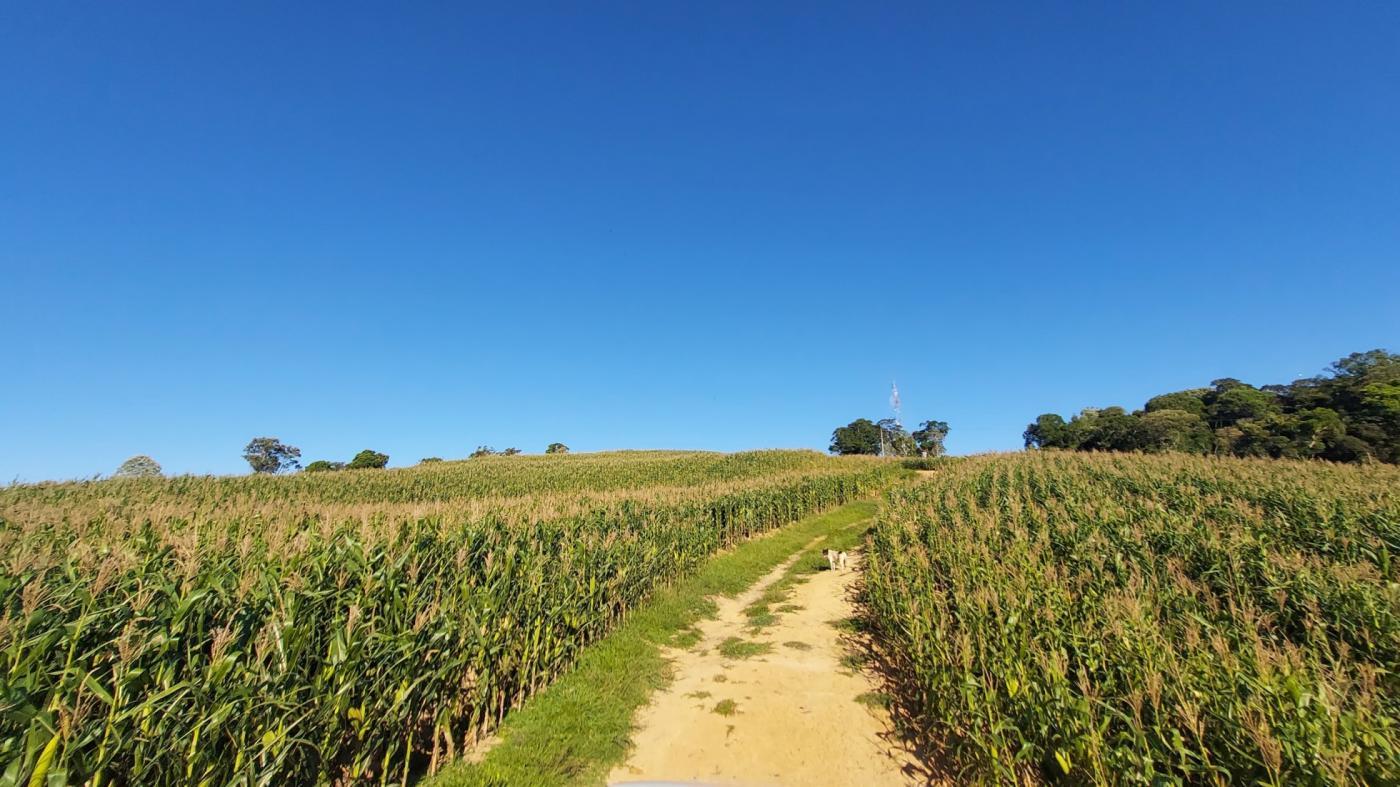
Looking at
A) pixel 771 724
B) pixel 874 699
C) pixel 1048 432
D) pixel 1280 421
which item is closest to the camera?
pixel 771 724

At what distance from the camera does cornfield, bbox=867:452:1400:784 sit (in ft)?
13.0

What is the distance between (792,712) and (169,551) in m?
8.16

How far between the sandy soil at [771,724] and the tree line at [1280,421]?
1148 inches

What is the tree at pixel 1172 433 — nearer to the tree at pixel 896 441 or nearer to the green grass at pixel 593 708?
the tree at pixel 896 441

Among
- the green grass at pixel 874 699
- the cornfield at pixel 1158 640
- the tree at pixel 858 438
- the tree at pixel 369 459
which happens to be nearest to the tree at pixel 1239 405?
the tree at pixel 858 438

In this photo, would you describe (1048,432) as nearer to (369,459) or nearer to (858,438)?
(858,438)

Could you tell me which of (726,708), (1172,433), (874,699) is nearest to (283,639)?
(726,708)

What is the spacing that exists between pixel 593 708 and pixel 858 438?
114m

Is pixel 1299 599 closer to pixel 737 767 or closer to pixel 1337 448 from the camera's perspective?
pixel 737 767

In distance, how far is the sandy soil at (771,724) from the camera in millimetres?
6246

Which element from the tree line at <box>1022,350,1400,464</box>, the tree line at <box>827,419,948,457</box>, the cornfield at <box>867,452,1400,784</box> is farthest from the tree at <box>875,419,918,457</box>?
the cornfield at <box>867,452,1400,784</box>

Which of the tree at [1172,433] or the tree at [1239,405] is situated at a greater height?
the tree at [1239,405]

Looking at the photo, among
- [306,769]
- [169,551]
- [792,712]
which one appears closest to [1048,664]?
[792,712]

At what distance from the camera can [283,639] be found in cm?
441
